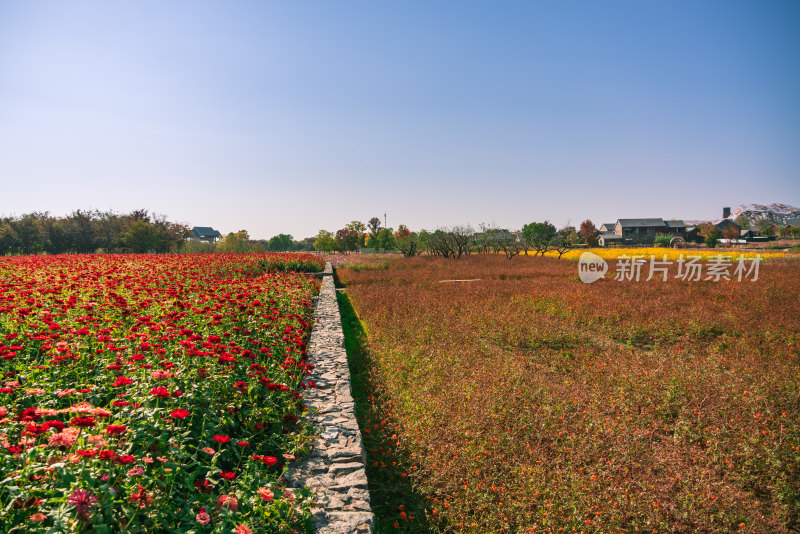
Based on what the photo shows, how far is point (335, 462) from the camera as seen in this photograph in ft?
11.1

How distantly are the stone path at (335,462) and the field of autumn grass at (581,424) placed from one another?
0.40 meters

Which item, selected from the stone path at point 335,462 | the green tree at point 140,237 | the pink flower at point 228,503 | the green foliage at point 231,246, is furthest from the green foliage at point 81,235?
the pink flower at point 228,503

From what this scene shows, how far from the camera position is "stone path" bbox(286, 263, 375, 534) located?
8.82 feet

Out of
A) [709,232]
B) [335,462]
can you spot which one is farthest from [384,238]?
[335,462]

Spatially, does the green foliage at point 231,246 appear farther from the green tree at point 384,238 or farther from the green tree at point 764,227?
the green tree at point 764,227

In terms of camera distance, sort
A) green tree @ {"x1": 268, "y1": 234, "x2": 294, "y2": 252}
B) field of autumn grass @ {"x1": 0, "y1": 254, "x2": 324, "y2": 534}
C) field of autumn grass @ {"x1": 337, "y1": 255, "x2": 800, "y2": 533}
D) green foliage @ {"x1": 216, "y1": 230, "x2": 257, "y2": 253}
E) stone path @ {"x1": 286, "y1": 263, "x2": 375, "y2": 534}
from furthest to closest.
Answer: green tree @ {"x1": 268, "y1": 234, "x2": 294, "y2": 252}
green foliage @ {"x1": 216, "y1": 230, "x2": 257, "y2": 253}
field of autumn grass @ {"x1": 337, "y1": 255, "x2": 800, "y2": 533}
stone path @ {"x1": 286, "y1": 263, "x2": 375, "y2": 534}
field of autumn grass @ {"x1": 0, "y1": 254, "x2": 324, "y2": 534}

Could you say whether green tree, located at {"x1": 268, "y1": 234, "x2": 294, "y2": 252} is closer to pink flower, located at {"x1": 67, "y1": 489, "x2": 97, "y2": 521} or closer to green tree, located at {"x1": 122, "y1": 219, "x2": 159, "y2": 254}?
green tree, located at {"x1": 122, "y1": 219, "x2": 159, "y2": 254}

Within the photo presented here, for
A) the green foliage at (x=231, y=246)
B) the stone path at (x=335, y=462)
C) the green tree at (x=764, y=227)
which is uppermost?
the green tree at (x=764, y=227)

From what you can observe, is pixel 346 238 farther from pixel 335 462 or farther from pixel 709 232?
pixel 709 232

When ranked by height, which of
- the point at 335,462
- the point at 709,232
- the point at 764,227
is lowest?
the point at 335,462

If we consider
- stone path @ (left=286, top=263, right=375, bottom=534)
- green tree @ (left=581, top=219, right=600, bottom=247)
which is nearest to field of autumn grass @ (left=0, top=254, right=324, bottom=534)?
stone path @ (left=286, top=263, right=375, bottom=534)

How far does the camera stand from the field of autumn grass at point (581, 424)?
3211 millimetres

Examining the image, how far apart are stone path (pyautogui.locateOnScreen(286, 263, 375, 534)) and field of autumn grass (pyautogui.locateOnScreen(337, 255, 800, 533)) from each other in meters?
0.40

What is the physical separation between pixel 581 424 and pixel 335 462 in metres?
2.82
